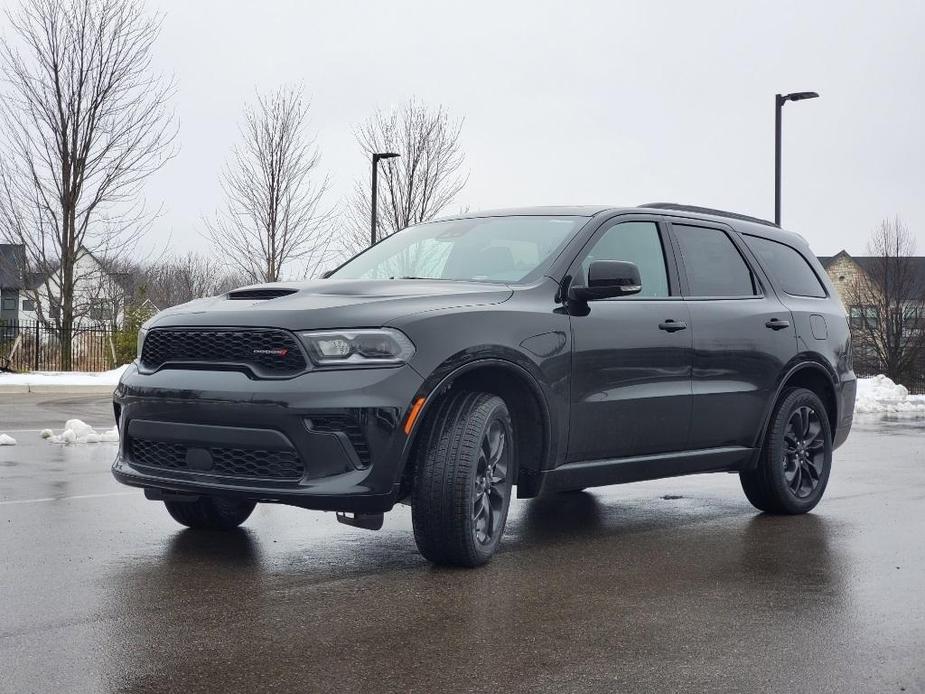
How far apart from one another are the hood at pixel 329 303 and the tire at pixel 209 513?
1.23 meters

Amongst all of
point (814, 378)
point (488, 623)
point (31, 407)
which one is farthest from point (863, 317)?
point (488, 623)

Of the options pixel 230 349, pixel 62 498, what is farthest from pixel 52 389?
pixel 230 349

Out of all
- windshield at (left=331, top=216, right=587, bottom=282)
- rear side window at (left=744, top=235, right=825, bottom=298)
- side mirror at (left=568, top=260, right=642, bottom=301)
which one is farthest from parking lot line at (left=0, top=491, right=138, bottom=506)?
rear side window at (left=744, top=235, right=825, bottom=298)

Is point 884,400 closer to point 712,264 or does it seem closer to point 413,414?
point 712,264

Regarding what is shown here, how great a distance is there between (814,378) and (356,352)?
3.96 meters

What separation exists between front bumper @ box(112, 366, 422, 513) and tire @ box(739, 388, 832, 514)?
3141mm

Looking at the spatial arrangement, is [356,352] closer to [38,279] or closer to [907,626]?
[907,626]

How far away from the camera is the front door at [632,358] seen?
635cm

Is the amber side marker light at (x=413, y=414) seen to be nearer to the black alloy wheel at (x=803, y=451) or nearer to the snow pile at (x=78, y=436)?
the black alloy wheel at (x=803, y=451)

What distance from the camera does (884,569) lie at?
609cm

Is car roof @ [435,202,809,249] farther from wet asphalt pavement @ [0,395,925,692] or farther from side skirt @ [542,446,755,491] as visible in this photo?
wet asphalt pavement @ [0,395,925,692]

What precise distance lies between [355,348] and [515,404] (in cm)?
109

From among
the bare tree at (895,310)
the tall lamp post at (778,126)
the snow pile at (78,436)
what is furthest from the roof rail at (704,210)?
the bare tree at (895,310)

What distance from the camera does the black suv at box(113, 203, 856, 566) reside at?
17.7 feet
